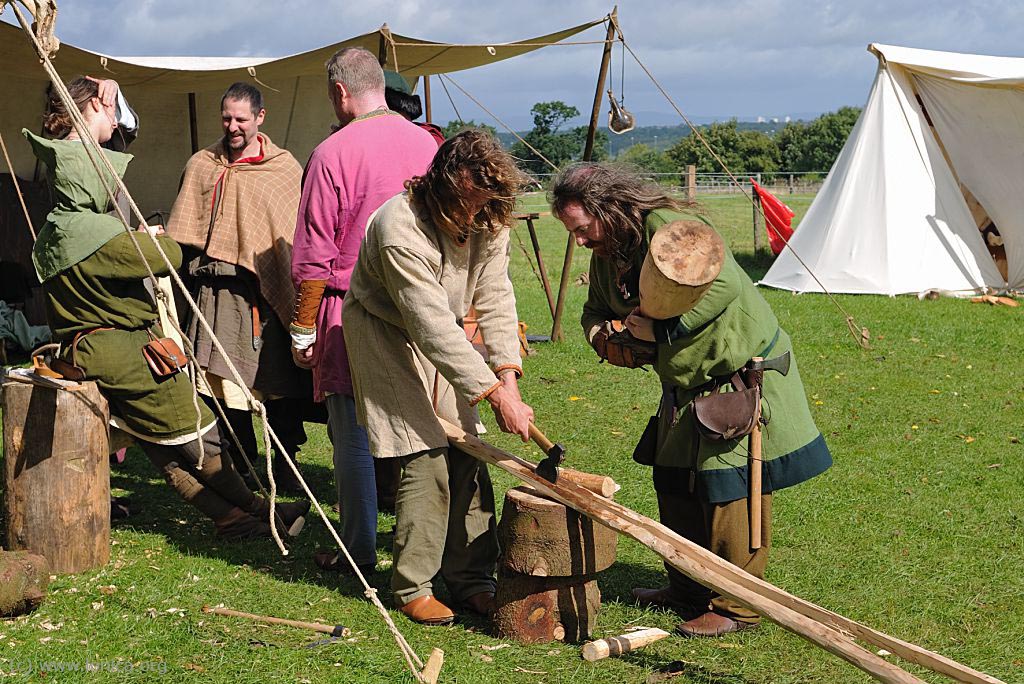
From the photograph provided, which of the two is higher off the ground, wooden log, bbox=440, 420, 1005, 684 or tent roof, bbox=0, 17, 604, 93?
tent roof, bbox=0, 17, 604, 93

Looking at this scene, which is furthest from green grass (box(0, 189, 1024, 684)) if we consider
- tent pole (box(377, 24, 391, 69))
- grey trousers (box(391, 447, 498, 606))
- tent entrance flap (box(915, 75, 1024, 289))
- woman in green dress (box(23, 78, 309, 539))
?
tent entrance flap (box(915, 75, 1024, 289))

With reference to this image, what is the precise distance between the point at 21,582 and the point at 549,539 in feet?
5.87

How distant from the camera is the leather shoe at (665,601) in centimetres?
374

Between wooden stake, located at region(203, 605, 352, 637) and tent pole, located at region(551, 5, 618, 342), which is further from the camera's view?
tent pole, located at region(551, 5, 618, 342)

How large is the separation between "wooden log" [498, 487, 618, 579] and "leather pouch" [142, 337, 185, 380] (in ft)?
4.90

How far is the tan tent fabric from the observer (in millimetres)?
8008

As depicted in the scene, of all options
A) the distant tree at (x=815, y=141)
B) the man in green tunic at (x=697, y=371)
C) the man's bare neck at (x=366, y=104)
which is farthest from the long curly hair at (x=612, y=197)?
the distant tree at (x=815, y=141)

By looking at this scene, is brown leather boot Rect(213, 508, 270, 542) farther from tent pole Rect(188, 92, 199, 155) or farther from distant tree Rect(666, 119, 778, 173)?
distant tree Rect(666, 119, 778, 173)

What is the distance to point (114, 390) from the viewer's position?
4.06 metres

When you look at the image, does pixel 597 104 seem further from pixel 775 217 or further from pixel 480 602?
pixel 775 217

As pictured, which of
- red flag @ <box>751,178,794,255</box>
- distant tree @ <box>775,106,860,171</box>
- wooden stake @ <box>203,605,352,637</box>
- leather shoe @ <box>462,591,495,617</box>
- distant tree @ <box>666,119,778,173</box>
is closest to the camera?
wooden stake @ <box>203,605,352,637</box>

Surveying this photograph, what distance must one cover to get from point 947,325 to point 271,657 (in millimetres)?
7755

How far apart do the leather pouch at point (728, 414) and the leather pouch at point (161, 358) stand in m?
2.01

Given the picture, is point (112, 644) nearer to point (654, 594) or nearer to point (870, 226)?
point (654, 594)
